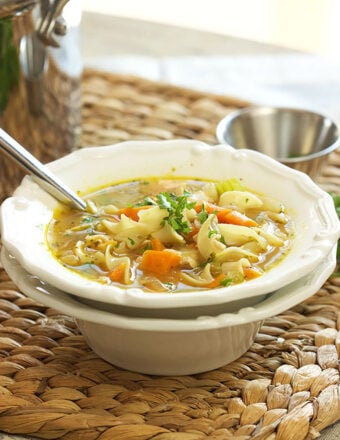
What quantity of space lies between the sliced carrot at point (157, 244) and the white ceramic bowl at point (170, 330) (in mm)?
199

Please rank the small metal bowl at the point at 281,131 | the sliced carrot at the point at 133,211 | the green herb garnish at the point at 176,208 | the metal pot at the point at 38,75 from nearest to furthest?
the green herb garnish at the point at 176,208 < the sliced carrot at the point at 133,211 < the metal pot at the point at 38,75 < the small metal bowl at the point at 281,131

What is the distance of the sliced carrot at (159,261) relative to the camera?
197 cm

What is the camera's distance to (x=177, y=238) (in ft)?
6.70

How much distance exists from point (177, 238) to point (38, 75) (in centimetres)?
98

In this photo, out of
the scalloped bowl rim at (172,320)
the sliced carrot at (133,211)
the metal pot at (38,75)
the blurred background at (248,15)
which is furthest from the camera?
the blurred background at (248,15)

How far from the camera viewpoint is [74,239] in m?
2.14

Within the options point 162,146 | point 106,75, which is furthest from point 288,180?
point 106,75

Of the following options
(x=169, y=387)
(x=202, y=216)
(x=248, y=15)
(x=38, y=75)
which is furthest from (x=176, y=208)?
(x=248, y=15)

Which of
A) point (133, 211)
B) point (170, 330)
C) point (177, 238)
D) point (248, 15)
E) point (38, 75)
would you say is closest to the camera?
point (170, 330)

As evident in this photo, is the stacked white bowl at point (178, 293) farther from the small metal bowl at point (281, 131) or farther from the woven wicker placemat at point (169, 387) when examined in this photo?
the small metal bowl at point (281, 131)

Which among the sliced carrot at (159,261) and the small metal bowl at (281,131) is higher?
the sliced carrot at (159,261)

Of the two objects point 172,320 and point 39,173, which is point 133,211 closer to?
point 39,173

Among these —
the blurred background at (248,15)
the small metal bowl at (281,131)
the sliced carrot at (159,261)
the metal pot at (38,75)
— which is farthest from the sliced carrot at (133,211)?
the blurred background at (248,15)

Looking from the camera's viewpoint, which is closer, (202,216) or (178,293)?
(178,293)
